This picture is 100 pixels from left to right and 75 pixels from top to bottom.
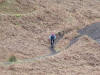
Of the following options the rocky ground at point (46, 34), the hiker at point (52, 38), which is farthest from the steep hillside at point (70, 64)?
the hiker at point (52, 38)

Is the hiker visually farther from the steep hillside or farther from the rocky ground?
the steep hillside

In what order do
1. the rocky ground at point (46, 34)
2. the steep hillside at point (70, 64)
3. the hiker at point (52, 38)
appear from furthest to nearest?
1. the hiker at point (52, 38)
2. the rocky ground at point (46, 34)
3. the steep hillside at point (70, 64)

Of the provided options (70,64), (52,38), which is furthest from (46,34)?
(70,64)

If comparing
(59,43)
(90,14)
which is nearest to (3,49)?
(59,43)

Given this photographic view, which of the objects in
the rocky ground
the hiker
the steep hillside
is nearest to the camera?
the steep hillside

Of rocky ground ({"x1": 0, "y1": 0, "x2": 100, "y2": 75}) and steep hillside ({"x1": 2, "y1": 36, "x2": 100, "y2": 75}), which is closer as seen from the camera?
steep hillside ({"x1": 2, "y1": 36, "x2": 100, "y2": 75})

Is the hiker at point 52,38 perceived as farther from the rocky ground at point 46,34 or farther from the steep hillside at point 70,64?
the steep hillside at point 70,64

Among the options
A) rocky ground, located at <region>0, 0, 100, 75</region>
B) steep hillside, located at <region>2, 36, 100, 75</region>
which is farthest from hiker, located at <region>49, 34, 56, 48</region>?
steep hillside, located at <region>2, 36, 100, 75</region>

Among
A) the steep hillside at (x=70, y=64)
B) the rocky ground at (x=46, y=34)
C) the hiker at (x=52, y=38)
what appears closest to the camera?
the steep hillside at (x=70, y=64)

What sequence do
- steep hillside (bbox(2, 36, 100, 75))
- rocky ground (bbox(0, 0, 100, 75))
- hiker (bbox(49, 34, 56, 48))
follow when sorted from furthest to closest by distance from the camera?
hiker (bbox(49, 34, 56, 48))
rocky ground (bbox(0, 0, 100, 75))
steep hillside (bbox(2, 36, 100, 75))

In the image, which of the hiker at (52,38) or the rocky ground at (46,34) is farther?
the hiker at (52,38)

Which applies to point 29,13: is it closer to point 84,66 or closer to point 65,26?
point 65,26
